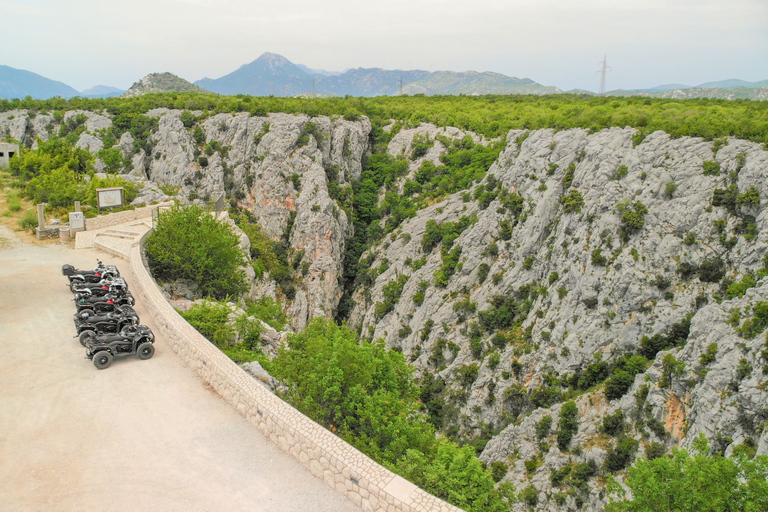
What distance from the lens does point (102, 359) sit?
13.8 meters

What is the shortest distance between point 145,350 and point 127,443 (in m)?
4.26

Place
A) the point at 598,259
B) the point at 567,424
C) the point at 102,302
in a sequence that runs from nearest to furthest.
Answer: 1. the point at 102,302
2. the point at 567,424
3. the point at 598,259

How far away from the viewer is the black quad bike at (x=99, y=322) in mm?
14930

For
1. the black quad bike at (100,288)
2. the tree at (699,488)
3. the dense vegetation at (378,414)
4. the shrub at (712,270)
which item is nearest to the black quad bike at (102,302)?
the black quad bike at (100,288)

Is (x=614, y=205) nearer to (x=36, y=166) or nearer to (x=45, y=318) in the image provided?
(x=45, y=318)

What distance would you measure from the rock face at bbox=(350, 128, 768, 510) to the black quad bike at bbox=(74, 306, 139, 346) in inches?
823

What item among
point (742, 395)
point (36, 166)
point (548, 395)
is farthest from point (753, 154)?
point (36, 166)

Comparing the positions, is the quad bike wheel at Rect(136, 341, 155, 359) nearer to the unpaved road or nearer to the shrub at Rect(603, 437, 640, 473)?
the unpaved road

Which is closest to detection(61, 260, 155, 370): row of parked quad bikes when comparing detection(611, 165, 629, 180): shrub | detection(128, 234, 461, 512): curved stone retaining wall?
detection(128, 234, 461, 512): curved stone retaining wall

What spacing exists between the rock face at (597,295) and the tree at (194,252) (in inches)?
718

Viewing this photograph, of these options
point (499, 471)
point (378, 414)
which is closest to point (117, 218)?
point (378, 414)

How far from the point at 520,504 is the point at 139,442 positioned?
19615 mm

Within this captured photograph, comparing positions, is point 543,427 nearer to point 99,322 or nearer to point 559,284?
point 559,284

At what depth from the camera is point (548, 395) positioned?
27172 mm
